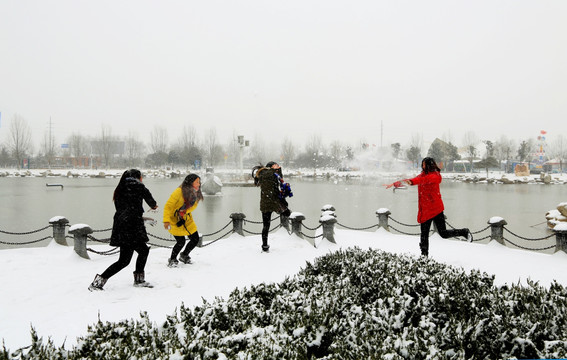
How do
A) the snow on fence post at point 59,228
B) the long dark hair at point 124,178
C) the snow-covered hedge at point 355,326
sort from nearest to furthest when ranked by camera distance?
the snow-covered hedge at point 355,326
the long dark hair at point 124,178
the snow on fence post at point 59,228

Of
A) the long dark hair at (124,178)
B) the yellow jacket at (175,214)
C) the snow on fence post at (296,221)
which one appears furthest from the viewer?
the snow on fence post at (296,221)

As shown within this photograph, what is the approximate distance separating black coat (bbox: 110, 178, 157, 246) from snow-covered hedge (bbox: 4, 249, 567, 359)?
1.93m

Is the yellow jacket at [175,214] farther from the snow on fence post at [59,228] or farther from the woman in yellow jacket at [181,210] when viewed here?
the snow on fence post at [59,228]

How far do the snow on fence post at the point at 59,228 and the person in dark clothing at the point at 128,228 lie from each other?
11.2 feet

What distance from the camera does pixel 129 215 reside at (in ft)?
14.8

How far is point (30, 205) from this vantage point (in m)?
18.9

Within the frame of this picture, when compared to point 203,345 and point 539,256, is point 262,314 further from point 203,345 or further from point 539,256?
point 539,256

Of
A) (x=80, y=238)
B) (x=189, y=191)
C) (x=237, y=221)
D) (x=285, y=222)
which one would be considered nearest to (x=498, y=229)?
(x=285, y=222)

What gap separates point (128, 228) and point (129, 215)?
177 mm

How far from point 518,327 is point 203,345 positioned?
7.29ft

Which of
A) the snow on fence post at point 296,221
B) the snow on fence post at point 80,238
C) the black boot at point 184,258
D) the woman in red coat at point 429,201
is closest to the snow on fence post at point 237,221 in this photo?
the snow on fence post at point 296,221

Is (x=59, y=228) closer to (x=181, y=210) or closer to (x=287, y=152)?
(x=181, y=210)

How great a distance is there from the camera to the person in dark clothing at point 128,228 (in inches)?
174

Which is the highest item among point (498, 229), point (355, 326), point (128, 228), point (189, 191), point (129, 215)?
point (189, 191)
